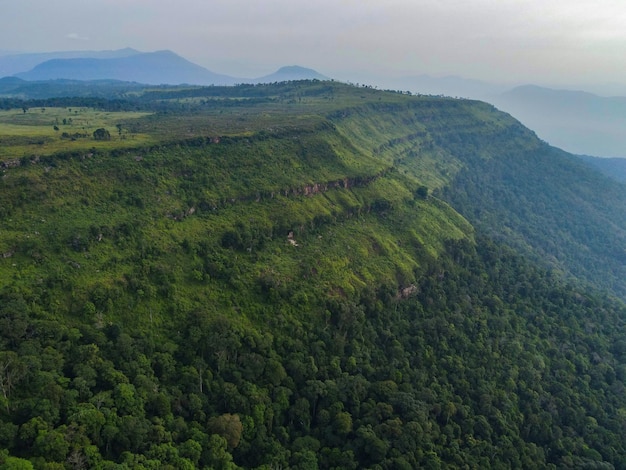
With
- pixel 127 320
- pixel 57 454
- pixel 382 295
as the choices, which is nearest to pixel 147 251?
pixel 127 320

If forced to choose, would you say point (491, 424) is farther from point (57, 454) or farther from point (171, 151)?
point (171, 151)

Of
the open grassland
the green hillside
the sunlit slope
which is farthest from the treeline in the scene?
A: the open grassland

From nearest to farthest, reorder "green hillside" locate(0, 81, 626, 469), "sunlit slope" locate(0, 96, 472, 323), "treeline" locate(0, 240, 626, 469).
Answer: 1. "treeline" locate(0, 240, 626, 469)
2. "green hillside" locate(0, 81, 626, 469)
3. "sunlit slope" locate(0, 96, 472, 323)

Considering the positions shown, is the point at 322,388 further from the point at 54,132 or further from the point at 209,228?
the point at 54,132

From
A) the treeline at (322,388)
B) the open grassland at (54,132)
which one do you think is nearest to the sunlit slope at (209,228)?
the treeline at (322,388)

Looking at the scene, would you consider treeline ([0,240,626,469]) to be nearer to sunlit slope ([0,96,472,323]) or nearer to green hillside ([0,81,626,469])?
green hillside ([0,81,626,469])

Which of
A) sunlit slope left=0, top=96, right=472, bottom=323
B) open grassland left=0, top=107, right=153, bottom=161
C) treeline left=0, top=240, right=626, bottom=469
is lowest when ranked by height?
treeline left=0, top=240, right=626, bottom=469

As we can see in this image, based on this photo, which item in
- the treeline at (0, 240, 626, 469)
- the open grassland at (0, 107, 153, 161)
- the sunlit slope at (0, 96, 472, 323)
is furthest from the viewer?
the open grassland at (0, 107, 153, 161)
